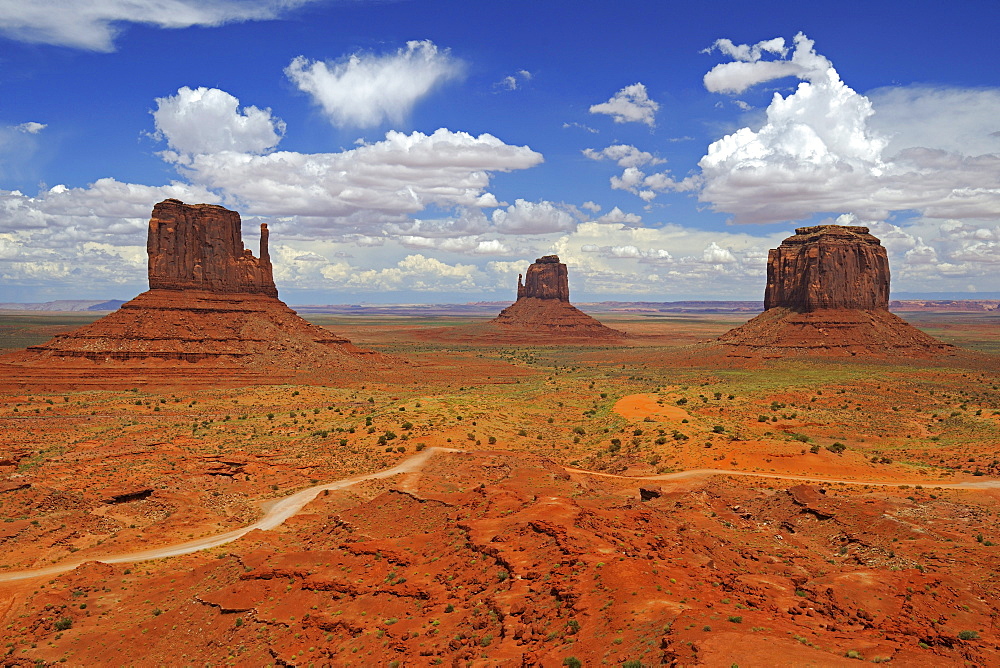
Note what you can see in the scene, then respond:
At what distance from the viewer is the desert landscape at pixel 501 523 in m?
15.9

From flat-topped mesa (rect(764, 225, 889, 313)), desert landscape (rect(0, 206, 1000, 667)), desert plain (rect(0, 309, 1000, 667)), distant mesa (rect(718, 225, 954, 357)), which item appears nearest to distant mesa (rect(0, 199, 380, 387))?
desert landscape (rect(0, 206, 1000, 667))

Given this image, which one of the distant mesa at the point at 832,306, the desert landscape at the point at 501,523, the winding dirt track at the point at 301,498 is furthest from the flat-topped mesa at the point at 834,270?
the winding dirt track at the point at 301,498

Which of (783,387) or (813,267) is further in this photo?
(813,267)

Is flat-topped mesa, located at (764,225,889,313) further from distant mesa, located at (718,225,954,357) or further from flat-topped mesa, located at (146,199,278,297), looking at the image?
flat-topped mesa, located at (146,199,278,297)

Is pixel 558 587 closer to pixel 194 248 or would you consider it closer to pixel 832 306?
pixel 194 248

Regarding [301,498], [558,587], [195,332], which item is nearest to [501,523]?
[558,587]

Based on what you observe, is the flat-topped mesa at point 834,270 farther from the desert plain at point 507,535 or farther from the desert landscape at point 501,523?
the desert plain at point 507,535

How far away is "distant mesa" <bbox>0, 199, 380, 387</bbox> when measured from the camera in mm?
78625

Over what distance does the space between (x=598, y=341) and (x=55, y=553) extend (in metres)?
162

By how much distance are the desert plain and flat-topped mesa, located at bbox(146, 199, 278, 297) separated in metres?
36.9

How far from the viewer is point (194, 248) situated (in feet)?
297

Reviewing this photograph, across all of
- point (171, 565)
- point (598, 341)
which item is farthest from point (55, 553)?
point (598, 341)

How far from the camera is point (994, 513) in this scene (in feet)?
87.0

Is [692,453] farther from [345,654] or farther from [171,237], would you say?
[171,237]
